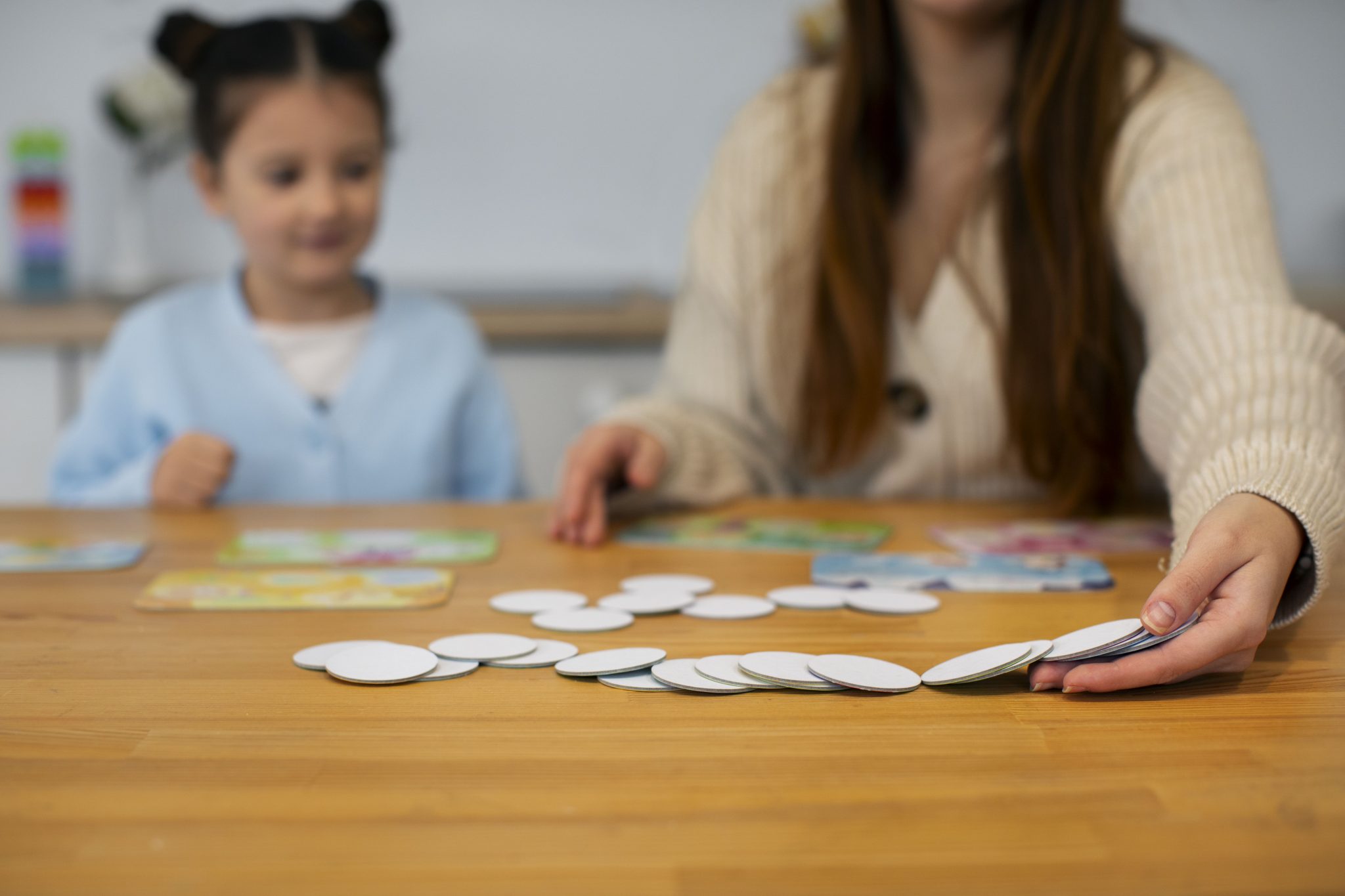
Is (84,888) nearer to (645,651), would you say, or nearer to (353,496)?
(645,651)

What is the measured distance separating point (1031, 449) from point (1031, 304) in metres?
0.14

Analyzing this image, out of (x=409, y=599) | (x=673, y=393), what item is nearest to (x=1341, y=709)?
(x=409, y=599)

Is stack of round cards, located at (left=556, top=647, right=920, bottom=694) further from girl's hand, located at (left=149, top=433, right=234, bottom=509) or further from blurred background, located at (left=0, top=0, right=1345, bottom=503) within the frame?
blurred background, located at (left=0, top=0, right=1345, bottom=503)

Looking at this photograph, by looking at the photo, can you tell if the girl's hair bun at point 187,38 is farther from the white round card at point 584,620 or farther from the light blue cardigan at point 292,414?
the white round card at point 584,620

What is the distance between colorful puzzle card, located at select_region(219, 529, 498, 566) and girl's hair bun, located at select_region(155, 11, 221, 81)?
2.86 feet

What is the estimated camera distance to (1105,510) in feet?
3.65

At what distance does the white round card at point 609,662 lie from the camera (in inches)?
24.8

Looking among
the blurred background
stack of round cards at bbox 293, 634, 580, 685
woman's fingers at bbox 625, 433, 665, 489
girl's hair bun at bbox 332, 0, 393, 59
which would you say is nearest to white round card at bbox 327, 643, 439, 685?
stack of round cards at bbox 293, 634, 580, 685

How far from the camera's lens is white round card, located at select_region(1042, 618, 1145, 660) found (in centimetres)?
61

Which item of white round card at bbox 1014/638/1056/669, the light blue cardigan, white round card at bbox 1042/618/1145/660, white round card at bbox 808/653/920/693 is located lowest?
the light blue cardigan

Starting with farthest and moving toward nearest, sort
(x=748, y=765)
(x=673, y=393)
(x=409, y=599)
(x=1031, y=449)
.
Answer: (x=673, y=393) < (x=1031, y=449) < (x=409, y=599) < (x=748, y=765)

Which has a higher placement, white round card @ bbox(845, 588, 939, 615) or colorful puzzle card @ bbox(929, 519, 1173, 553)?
white round card @ bbox(845, 588, 939, 615)

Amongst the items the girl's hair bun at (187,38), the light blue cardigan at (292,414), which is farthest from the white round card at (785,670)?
the girl's hair bun at (187,38)

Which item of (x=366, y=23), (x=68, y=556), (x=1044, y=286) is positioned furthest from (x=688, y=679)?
(x=366, y=23)
